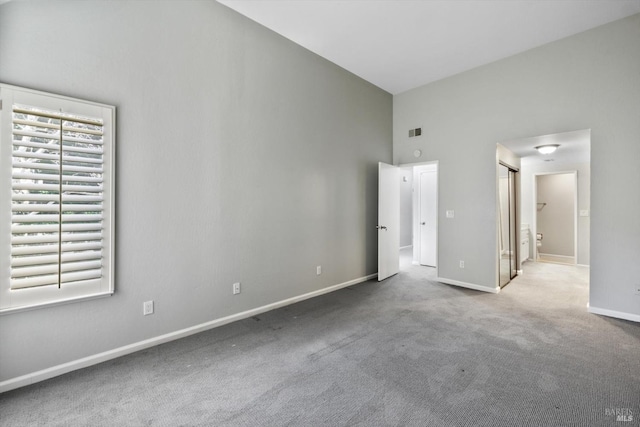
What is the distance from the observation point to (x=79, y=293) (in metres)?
2.24

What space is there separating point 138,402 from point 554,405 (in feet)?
9.21

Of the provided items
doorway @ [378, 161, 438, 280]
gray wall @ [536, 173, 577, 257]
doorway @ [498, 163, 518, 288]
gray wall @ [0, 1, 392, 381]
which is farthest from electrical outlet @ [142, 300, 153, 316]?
gray wall @ [536, 173, 577, 257]

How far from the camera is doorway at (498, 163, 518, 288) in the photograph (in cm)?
448

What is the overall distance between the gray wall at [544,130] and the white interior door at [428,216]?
4.42 feet

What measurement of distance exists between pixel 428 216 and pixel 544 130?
9.34 feet

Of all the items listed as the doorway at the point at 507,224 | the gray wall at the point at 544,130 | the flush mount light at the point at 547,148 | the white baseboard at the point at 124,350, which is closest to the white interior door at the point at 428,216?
the gray wall at the point at 544,130

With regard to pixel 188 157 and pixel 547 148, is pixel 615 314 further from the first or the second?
pixel 188 157

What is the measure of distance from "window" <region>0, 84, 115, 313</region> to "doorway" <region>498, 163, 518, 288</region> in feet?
16.6

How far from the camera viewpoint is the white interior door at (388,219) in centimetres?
490

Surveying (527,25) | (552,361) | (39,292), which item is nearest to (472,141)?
(527,25)

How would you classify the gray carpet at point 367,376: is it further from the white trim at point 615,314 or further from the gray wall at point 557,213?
the gray wall at point 557,213

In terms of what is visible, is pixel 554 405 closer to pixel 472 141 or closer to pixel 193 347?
pixel 193 347

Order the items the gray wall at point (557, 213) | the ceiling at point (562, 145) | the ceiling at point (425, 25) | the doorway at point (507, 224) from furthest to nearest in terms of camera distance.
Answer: the gray wall at point (557, 213) → the doorway at point (507, 224) → the ceiling at point (562, 145) → the ceiling at point (425, 25)

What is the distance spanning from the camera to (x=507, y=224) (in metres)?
4.82
